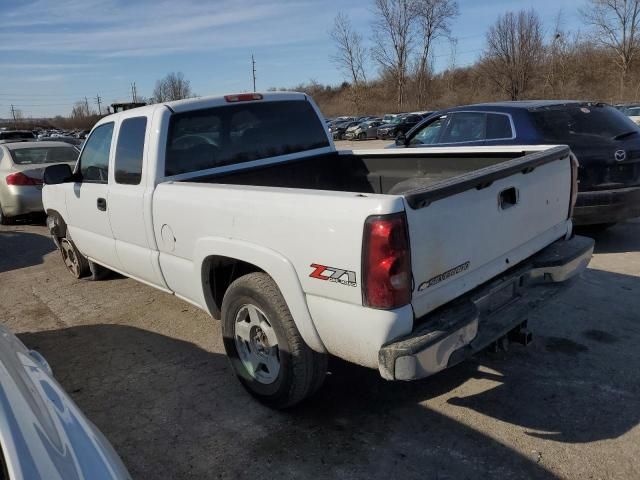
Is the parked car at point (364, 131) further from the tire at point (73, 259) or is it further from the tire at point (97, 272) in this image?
the tire at point (97, 272)

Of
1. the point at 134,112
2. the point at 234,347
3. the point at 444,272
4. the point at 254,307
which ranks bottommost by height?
the point at 234,347

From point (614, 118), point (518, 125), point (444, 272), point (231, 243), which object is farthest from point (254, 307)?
point (614, 118)

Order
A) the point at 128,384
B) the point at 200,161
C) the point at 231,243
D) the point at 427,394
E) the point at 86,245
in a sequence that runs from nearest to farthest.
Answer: the point at 231,243, the point at 427,394, the point at 128,384, the point at 200,161, the point at 86,245

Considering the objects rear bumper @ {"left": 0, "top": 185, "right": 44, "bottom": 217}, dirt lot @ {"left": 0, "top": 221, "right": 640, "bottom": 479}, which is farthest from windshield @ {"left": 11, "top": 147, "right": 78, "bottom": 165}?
dirt lot @ {"left": 0, "top": 221, "right": 640, "bottom": 479}

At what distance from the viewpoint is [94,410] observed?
3.58 metres

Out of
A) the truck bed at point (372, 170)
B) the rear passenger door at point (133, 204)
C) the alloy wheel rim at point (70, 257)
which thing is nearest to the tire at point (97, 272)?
the alloy wheel rim at point (70, 257)

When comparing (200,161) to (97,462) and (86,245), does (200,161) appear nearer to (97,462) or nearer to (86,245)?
(86,245)

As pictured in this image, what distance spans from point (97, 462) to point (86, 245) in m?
4.11

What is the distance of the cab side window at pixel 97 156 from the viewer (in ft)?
15.9

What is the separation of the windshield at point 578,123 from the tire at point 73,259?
5.47 meters

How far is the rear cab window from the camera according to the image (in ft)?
13.8

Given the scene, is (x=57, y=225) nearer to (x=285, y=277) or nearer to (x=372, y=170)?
(x=372, y=170)

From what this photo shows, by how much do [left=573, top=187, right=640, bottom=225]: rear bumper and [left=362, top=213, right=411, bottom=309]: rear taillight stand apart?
172 inches

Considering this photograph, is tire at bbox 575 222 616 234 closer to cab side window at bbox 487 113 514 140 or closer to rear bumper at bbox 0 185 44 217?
cab side window at bbox 487 113 514 140
